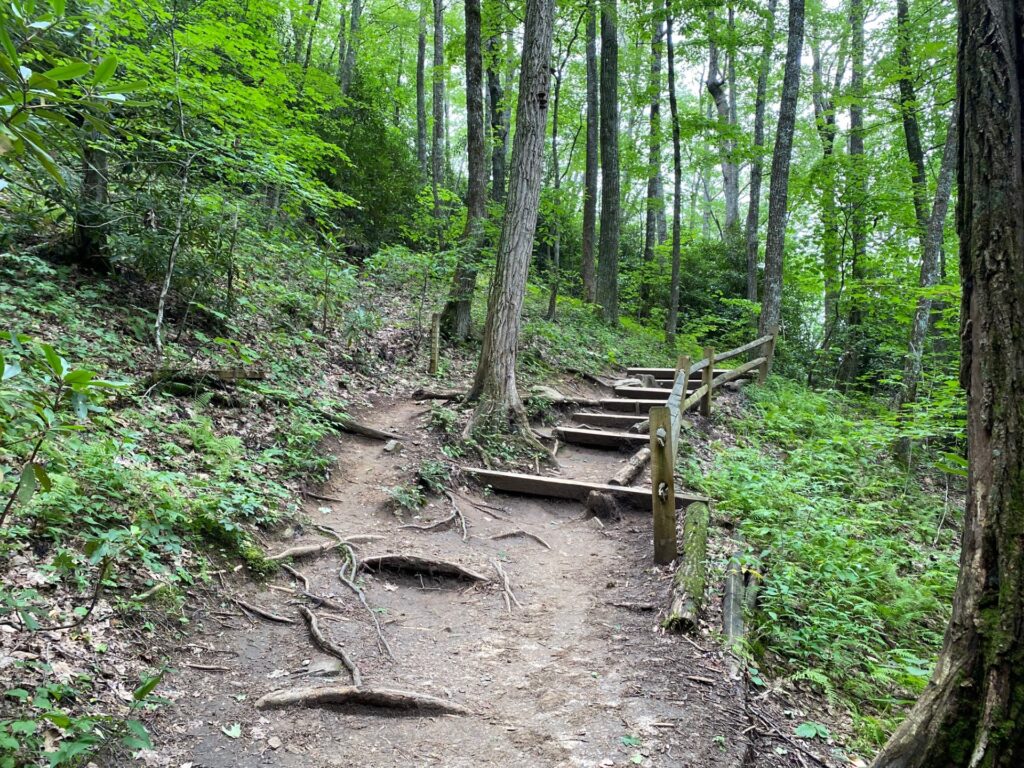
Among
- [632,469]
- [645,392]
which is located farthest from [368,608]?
[645,392]

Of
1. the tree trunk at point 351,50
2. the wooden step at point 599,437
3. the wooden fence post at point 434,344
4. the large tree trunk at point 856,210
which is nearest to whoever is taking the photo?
the wooden step at point 599,437

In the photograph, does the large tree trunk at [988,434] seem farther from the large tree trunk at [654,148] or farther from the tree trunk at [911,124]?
the tree trunk at [911,124]

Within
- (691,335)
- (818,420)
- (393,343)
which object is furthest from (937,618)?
(691,335)

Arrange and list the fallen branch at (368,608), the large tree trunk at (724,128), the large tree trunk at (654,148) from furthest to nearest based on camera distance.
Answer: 1. the large tree trunk at (654,148)
2. the large tree trunk at (724,128)
3. the fallen branch at (368,608)

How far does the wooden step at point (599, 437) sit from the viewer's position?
8469 millimetres

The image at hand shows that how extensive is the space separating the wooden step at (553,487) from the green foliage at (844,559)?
931 millimetres

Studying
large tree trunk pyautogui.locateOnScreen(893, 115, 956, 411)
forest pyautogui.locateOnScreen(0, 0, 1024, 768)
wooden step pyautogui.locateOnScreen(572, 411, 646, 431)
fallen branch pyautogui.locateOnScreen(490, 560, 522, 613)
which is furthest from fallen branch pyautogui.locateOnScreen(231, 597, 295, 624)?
large tree trunk pyautogui.locateOnScreen(893, 115, 956, 411)

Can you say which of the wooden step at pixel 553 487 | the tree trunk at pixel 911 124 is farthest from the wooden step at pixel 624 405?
the tree trunk at pixel 911 124

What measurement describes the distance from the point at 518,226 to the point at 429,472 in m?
3.62

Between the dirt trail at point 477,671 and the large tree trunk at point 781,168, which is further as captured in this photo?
the large tree trunk at point 781,168

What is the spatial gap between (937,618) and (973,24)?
450 centimetres

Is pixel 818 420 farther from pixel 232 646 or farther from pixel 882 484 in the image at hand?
pixel 232 646

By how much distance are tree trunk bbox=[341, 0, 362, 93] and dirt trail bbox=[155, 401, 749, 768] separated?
19.3 meters

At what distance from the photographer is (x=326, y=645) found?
382 cm
